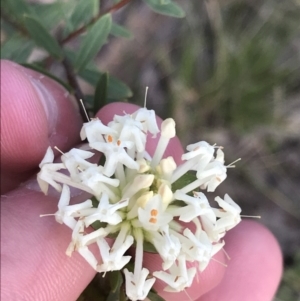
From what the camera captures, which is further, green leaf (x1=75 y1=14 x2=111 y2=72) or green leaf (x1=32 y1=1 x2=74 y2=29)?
green leaf (x1=32 y1=1 x2=74 y2=29)

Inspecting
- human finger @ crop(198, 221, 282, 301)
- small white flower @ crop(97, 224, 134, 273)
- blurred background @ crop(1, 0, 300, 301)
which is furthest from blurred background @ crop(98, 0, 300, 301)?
small white flower @ crop(97, 224, 134, 273)

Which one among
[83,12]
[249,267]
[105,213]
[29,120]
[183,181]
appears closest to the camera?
[105,213]

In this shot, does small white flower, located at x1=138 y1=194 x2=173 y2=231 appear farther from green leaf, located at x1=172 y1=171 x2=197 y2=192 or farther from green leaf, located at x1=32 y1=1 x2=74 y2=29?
green leaf, located at x1=32 y1=1 x2=74 y2=29

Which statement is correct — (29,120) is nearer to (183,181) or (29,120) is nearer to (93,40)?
(93,40)

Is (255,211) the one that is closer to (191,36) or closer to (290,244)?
(290,244)

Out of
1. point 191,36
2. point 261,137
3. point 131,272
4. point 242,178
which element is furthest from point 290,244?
point 131,272

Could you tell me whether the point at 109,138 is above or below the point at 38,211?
above

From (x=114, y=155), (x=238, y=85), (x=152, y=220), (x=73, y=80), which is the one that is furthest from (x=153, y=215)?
(x=238, y=85)
